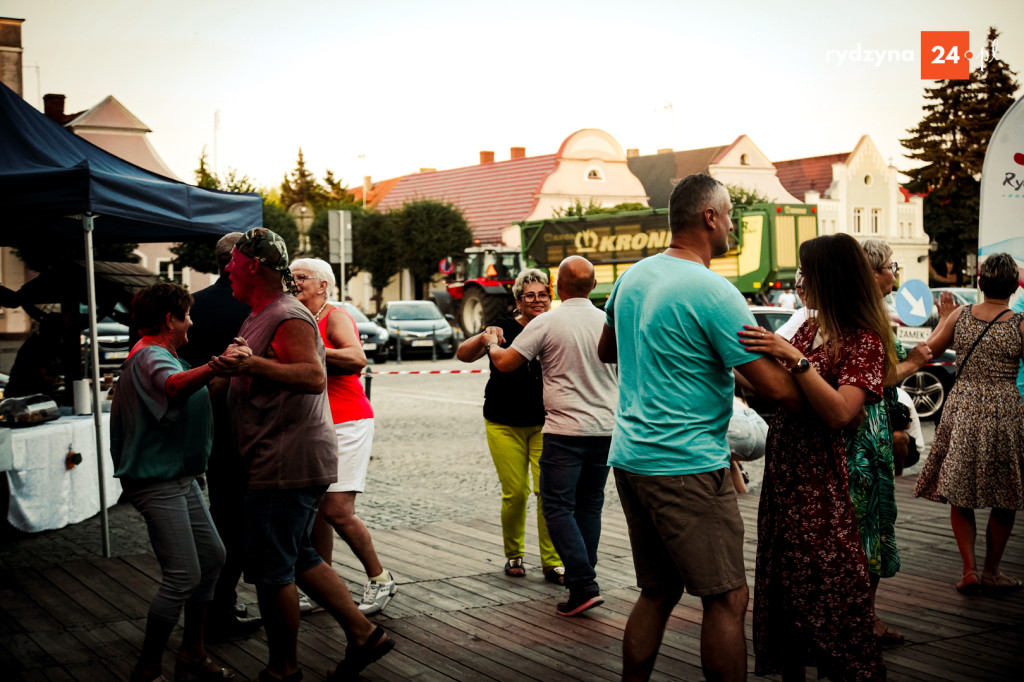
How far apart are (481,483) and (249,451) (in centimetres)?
546

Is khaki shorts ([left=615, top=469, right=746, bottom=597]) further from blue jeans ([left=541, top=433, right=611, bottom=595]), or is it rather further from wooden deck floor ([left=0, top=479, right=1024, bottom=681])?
blue jeans ([left=541, top=433, right=611, bottom=595])

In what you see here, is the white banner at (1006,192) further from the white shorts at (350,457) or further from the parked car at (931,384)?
the white shorts at (350,457)

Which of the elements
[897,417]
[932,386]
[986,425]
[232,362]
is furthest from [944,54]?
[232,362]

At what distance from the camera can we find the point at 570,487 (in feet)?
17.0

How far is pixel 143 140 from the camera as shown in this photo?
40.2 m

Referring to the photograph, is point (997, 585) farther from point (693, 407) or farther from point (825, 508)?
point (693, 407)

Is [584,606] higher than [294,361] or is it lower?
lower

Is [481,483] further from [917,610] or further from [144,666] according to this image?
[144,666]

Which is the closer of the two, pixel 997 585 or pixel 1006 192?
pixel 997 585

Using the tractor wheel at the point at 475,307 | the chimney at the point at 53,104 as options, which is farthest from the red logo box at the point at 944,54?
the chimney at the point at 53,104

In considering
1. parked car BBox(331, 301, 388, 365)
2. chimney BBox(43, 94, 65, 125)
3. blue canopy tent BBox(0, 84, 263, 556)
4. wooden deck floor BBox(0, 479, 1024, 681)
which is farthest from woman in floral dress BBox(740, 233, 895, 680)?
chimney BBox(43, 94, 65, 125)

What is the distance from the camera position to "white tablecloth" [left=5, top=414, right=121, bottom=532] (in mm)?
6888

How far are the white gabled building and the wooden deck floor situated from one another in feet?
157

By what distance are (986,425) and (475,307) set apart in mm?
24275
